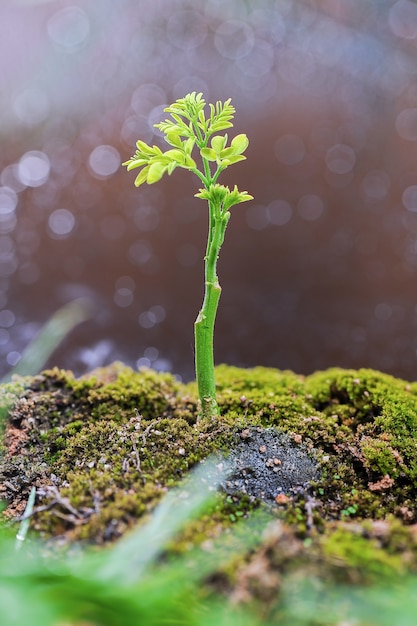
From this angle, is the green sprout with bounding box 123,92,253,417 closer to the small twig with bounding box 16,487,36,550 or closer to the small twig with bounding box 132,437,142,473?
the small twig with bounding box 132,437,142,473

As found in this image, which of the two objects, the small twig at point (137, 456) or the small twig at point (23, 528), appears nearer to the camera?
the small twig at point (23, 528)

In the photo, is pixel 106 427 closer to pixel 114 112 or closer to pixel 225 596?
pixel 225 596

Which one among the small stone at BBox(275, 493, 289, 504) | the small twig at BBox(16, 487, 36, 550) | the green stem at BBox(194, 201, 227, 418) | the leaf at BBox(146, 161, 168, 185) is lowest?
the small twig at BBox(16, 487, 36, 550)

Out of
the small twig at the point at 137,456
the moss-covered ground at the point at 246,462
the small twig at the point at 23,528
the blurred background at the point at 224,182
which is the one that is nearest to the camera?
the moss-covered ground at the point at 246,462

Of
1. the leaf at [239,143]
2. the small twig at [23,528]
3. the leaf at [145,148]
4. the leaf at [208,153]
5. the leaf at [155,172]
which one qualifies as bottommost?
the small twig at [23,528]

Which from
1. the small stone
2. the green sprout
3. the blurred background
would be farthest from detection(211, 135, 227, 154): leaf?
the blurred background

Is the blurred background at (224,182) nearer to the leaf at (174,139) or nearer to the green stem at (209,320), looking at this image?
the green stem at (209,320)

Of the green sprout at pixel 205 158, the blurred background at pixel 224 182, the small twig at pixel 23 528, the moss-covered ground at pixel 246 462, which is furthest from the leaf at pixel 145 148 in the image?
the blurred background at pixel 224 182
